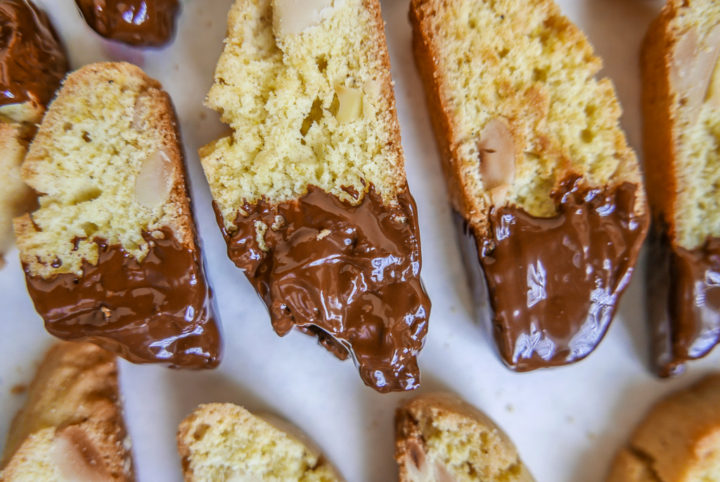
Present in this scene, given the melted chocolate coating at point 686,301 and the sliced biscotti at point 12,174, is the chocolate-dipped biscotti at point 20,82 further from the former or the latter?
the melted chocolate coating at point 686,301

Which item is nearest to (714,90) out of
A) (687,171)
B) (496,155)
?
(687,171)

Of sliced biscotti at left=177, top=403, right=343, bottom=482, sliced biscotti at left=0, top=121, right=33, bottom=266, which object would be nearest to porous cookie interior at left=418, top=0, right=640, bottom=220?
sliced biscotti at left=177, top=403, right=343, bottom=482

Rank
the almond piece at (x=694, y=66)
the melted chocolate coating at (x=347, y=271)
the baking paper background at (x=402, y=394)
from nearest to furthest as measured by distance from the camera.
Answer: the melted chocolate coating at (x=347, y=271) → the almond piece at (x=694, y=66) → the baking paper background at (x=402, y=394)

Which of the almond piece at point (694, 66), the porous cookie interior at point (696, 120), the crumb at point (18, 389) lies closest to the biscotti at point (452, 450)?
the porous cookie interior at point (696, 120)

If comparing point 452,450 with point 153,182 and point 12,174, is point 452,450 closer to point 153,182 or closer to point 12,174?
point 153,182

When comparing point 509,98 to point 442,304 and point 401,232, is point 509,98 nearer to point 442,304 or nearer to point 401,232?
point 401,232

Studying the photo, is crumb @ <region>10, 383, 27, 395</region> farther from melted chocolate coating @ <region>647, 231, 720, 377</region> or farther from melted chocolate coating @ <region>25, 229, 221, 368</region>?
melted chocolate coating @ <region>647, 231, 720, 377</region>

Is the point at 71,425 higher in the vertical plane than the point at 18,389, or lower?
lower
